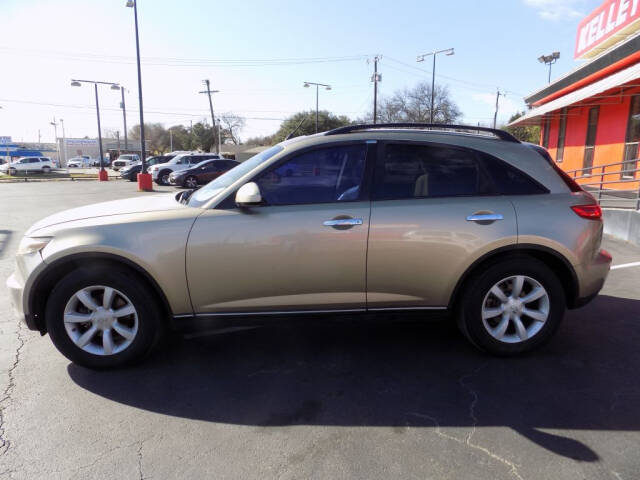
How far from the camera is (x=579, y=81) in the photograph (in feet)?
56.1

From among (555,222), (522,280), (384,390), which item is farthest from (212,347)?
(555,222)

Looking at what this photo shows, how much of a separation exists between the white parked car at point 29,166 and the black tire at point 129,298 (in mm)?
45683

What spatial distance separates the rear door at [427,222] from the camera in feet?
11.0

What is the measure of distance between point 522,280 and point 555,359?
0.70 metres

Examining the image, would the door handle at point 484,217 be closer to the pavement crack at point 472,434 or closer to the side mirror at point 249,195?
the pavement crack at point 472,434

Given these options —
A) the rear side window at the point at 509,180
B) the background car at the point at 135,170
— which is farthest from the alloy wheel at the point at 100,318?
the background car at the point at 135,170

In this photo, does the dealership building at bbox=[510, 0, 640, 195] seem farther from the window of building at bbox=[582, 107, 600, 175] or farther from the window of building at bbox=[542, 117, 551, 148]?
the window of building at bbox=[542, 117, 551, 148]

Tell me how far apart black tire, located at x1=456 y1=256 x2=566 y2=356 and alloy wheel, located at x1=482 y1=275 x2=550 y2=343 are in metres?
0.03

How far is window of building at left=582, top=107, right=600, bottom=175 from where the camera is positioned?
54.4ft

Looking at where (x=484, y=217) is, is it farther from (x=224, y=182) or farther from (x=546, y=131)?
(x=546, y=131)

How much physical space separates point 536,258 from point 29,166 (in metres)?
48.7

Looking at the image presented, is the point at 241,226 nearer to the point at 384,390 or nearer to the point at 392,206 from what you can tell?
the point at 392,206

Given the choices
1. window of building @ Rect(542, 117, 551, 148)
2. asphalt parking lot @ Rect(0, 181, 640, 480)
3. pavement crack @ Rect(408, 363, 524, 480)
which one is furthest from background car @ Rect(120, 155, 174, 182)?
pavement crack @ Rect(408, 363, 524, 480)

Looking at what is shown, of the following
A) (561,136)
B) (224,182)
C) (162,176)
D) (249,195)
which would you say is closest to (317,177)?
(249,195)
